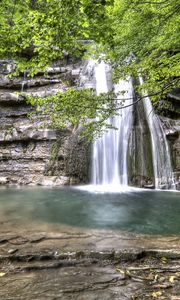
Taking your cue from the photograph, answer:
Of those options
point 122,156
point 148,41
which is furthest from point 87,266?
point 122,156

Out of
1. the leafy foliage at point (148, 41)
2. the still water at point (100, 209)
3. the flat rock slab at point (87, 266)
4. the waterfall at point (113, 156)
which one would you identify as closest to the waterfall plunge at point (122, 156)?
the waterfall at point (113, 156)

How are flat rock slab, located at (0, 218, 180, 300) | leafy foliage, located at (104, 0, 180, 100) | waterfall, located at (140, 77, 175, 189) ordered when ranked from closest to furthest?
flat rock slab, located at (0, 218, 180, 300) < leafy foliage, located at (104, 0, 180, 100) < waterfall, located at (140, 77, 175, 189)

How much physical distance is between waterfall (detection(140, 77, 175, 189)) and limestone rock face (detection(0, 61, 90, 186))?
3.38 metres

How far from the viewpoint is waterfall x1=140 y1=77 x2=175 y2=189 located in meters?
12.4

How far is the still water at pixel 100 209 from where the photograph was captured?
6180 millimetres

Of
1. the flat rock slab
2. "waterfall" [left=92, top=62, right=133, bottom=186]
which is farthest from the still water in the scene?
"waterfall" [left=92, top=62, right=133, bottom=186]

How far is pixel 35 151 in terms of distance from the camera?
14.8 meters

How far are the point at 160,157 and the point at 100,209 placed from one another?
5971 mm

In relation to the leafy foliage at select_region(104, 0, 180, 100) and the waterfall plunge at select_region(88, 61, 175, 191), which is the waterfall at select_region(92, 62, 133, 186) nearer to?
the waterfall plunge at select_region(88, 61, 175, 191)

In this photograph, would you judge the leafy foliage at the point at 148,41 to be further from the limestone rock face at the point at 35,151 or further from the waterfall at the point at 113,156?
the limestone rock face at the point at 35,151

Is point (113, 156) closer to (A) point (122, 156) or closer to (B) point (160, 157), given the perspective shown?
(A) point (122, 156)

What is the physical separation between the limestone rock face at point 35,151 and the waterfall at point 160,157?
11.1 ft

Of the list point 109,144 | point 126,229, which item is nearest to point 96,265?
point 126,229

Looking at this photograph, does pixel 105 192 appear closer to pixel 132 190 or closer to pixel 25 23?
pixel 132 190
